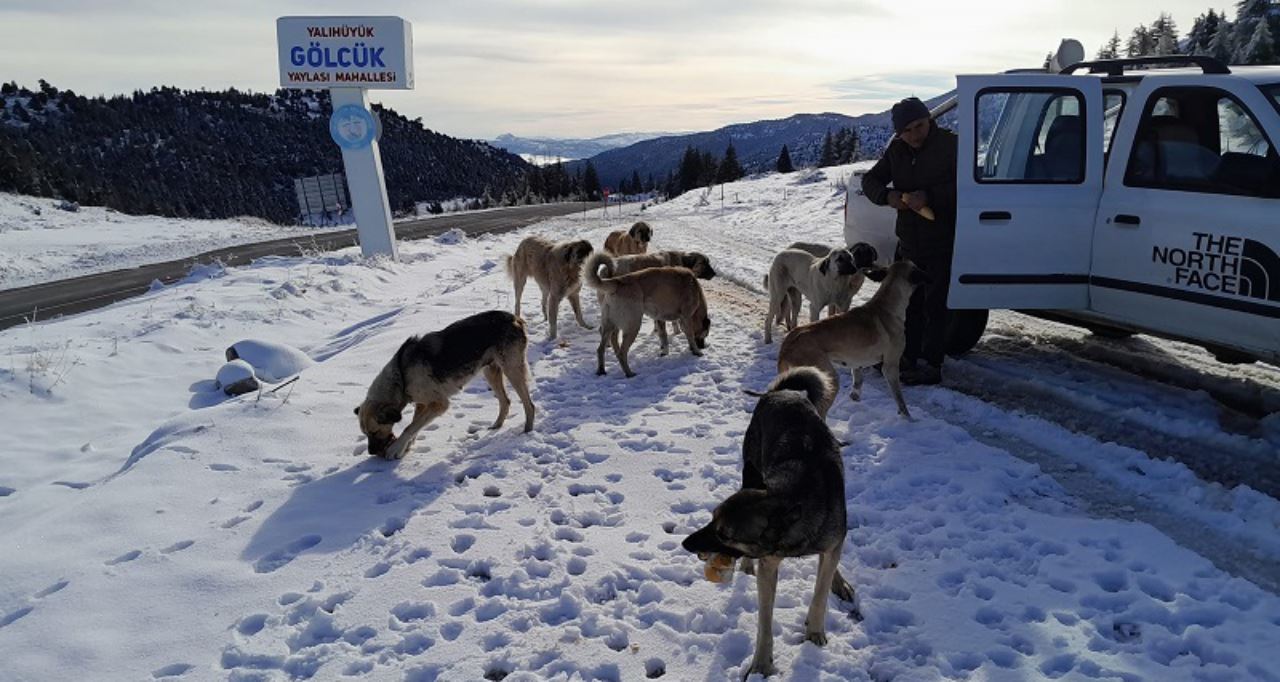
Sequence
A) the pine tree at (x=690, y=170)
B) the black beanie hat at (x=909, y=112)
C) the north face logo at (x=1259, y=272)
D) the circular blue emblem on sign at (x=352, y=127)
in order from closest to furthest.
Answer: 1. the north face logo at (x=1259, y=272)
2. the black beanie hat at (x=909, y=112)
3. the circular blue emblem on sign at (x=352, y=127)
4. the pine tree at (x=690, y=170)

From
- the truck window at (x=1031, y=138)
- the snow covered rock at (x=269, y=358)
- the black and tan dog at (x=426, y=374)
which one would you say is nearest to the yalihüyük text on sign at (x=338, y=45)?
the snow covered rock at (x=269, y=358)

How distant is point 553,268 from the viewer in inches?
404

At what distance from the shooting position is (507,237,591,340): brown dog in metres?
9.98

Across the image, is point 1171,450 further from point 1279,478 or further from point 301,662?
point 301,662

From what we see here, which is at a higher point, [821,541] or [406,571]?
[821,541]

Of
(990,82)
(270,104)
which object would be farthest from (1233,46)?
(270,104)

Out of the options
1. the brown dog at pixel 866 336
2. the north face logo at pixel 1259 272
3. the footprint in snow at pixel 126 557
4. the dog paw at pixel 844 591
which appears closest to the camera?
the dog paw at pixel 844 591

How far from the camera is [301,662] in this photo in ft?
11.8

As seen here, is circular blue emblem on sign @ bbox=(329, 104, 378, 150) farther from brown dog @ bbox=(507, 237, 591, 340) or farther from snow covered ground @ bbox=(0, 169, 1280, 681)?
snow covered ground @ bbox=(0, 169, 1280, 681)

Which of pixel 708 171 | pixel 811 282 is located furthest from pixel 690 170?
pixel 811 282

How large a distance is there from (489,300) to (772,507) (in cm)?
1026

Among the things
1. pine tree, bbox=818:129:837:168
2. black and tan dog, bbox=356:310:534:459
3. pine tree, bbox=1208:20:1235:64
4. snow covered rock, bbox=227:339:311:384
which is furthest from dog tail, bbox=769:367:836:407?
pine tree, bbox=818:129:837:168

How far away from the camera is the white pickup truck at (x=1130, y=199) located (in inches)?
207

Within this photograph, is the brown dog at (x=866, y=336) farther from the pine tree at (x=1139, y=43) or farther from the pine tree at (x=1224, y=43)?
the pine tree at (x=1139, y=43)
